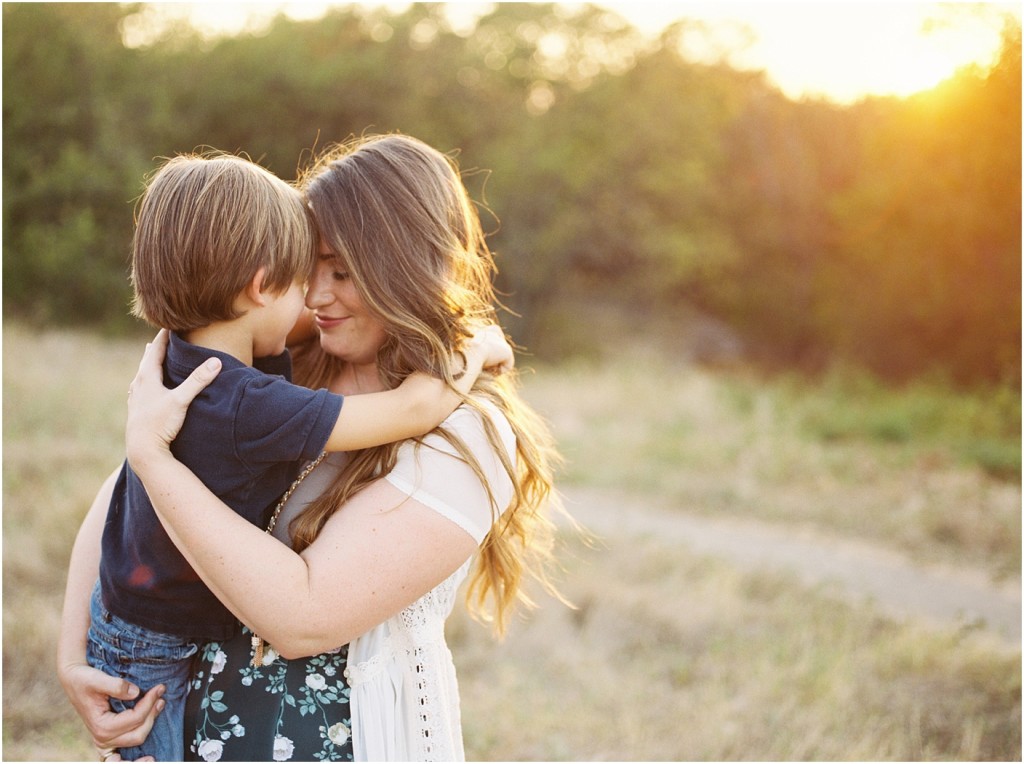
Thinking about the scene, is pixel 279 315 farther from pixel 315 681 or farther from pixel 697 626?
pixel 697 626

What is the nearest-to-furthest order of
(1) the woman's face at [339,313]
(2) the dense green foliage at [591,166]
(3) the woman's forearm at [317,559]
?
(3) the woman's forearm at [317,559] < (1) the woman's face at [339,313] < (2) the dense green foliage at [591,166]

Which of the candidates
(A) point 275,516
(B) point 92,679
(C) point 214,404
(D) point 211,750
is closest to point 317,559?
(A) point 275,516

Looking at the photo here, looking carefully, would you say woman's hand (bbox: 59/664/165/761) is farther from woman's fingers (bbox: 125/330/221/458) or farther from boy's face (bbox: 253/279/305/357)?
boy's face (bbox: 253/279/305/357)

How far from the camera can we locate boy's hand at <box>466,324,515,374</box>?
1943 millimetres

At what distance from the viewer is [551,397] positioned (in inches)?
460

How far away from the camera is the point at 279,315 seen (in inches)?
69.2

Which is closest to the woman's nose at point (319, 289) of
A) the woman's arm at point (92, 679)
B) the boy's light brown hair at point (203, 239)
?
the boy's light brown hair at point (203, 239)

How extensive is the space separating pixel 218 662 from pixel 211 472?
423 mm

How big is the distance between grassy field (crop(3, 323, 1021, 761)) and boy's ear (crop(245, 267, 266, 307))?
2.43 meters

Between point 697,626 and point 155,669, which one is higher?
point 155,669

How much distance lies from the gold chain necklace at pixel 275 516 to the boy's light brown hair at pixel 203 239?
0.34 m

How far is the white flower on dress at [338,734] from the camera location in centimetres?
167

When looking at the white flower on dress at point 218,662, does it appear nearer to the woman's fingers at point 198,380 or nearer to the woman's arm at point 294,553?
the woman's arm at point 294,553

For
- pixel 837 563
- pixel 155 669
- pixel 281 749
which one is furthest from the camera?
pixel 837 563
